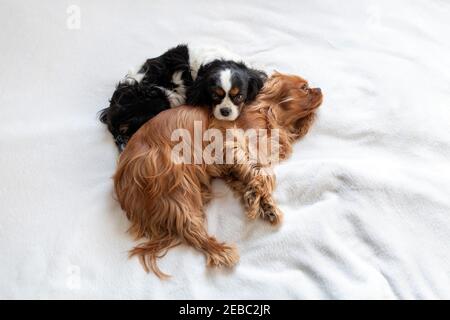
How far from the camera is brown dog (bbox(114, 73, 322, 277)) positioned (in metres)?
1.55

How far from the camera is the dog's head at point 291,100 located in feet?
6.22

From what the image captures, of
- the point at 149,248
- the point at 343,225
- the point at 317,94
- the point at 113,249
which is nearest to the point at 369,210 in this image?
the point at 343,225

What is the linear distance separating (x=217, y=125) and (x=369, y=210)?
631 mm

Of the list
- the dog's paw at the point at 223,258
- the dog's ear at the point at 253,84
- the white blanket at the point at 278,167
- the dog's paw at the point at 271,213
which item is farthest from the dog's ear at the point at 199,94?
the dog's paw at the point at 223,258

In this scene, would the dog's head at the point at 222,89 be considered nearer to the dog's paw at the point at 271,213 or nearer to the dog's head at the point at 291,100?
the dog's head at the point at 291,100

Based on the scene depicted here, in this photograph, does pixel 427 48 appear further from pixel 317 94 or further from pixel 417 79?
pixel 317 94

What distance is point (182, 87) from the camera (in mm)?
1986

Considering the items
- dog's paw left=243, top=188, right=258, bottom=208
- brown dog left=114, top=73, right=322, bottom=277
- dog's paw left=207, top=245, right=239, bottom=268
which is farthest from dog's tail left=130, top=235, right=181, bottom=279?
dog's paw left=243, top=188, right=258, bottom=208

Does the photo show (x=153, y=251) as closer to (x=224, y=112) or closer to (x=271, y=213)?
(x=271, y=213)

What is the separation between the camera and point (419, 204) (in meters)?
1.60

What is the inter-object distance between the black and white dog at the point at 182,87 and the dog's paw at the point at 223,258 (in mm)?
522

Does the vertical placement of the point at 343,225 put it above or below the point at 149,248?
above

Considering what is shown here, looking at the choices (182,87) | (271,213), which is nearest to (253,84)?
(182,87)

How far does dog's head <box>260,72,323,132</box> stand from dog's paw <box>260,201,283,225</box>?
0.42 meters
